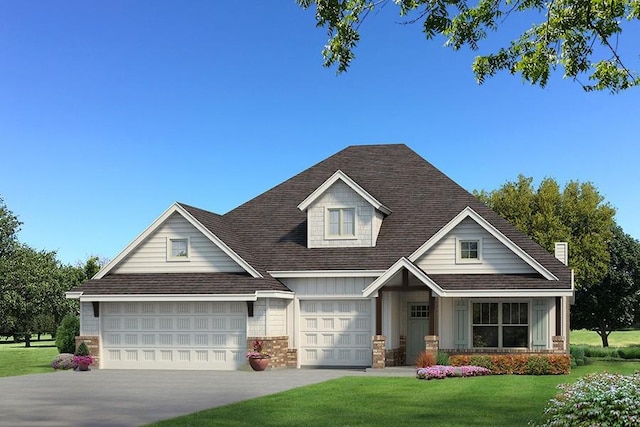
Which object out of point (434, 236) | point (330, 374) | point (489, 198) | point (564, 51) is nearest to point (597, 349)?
point (489, 198)

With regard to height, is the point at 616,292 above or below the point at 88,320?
below

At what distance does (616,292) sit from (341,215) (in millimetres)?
36316

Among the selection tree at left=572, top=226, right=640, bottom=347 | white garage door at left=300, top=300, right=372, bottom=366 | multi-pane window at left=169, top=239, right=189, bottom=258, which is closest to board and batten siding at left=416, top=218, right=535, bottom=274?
white garage door at left=300, top=300, right=372, bottom=366

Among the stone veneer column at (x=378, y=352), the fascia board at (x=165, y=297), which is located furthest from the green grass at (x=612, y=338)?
the fascia board at (x=165, y=297)

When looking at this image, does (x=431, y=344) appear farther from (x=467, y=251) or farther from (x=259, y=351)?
(x=259, y=351)

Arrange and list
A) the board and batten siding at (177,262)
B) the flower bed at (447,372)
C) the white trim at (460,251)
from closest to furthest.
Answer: the flower bed at (447,372), the white trim at (460,251), the board and batten siding at (177,262)

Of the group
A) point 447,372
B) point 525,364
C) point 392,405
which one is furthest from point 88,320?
point 392,405

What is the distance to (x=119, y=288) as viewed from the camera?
32562mm

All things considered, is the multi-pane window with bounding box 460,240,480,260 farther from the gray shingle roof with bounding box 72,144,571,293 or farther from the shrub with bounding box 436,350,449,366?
the shrub with bounding box 436,350,449,366

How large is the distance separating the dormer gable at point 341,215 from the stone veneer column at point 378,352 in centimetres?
428

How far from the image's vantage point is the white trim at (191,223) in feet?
106

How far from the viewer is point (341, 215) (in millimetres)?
34031

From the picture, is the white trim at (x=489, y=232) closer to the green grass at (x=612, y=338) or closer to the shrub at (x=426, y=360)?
the shrub at (x=426, y=360)

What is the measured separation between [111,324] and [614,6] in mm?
23946
